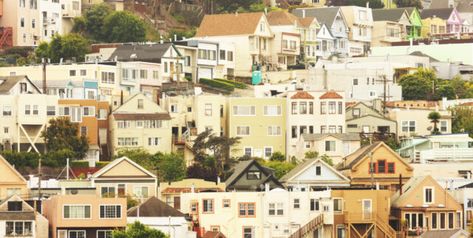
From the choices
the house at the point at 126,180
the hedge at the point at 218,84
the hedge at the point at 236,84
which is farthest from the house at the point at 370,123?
the house at the point at 126,180

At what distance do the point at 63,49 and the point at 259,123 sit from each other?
70.9 ft

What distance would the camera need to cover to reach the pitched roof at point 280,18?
14588 cm

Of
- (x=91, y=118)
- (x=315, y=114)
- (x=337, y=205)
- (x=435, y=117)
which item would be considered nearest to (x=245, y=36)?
(x=315, y=114)

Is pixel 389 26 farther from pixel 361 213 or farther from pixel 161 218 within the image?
pixel 161 218

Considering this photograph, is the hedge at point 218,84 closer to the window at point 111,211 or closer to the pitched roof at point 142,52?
the pitched roof at point 142,52

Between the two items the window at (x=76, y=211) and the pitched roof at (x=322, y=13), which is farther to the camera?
the pitched roof at (x=322, y=13)

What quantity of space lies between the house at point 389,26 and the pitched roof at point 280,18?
12149 mm

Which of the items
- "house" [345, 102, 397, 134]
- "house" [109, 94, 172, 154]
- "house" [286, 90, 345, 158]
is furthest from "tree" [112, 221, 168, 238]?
"house" [345, 102, 397, 134]

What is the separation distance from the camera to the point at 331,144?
372 ft

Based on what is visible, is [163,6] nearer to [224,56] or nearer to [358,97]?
[224,56]

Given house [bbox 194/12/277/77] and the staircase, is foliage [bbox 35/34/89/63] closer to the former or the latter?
house [bbox 194/12/277/77]

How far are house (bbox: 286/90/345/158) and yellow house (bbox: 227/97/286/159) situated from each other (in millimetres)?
483

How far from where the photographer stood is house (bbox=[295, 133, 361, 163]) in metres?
113

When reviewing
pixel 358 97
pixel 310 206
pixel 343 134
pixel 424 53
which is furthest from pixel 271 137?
pixel 424 53
